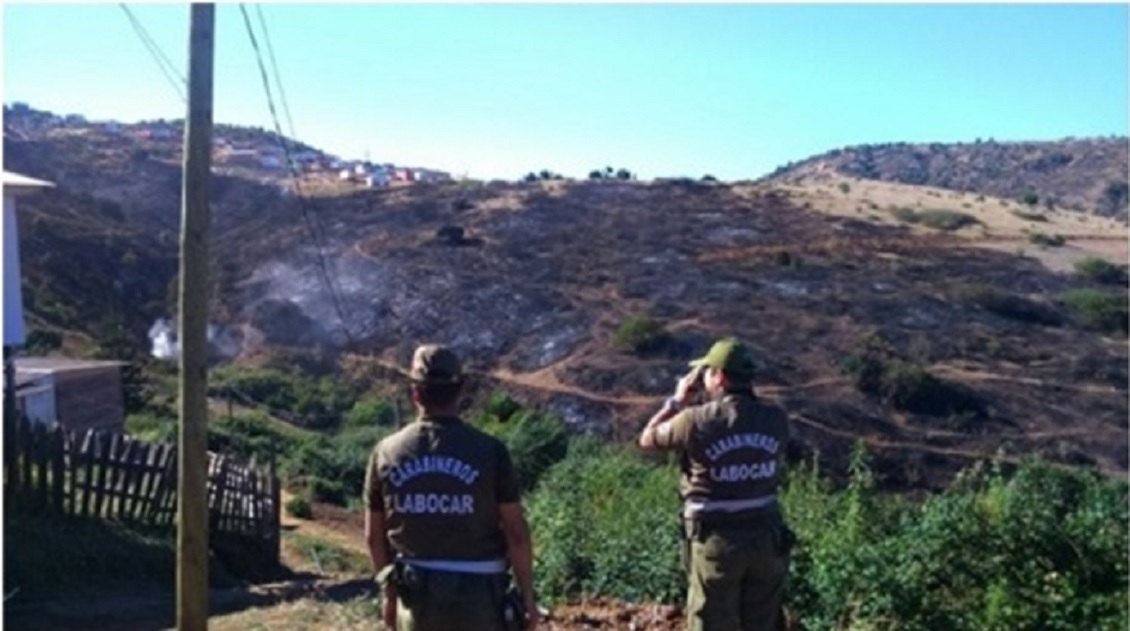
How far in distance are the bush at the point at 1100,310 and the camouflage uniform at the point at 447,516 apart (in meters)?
50.3

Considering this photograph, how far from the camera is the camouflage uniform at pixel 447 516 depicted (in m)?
4.18

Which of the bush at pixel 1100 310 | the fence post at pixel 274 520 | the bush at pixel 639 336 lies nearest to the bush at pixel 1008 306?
the bush at pixel 1100 310

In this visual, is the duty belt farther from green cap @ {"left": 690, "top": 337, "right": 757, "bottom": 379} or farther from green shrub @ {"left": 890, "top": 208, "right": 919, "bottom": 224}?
green shrub @ {"left": 890, "top": 208, "right": 919, "bottom": 224}

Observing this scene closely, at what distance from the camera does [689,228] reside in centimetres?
6281

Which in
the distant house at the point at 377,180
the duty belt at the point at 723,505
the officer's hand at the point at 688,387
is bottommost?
the duty belt at the point at 723,505

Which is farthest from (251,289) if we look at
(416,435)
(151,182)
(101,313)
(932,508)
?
(416,435)

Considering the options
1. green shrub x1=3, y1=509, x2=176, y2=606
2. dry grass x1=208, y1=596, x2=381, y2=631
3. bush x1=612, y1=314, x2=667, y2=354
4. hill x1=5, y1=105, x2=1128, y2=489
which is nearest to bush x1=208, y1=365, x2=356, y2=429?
hill x1=5, y1=105, x2=1128, y2=489

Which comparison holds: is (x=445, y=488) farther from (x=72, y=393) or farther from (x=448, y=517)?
(x=72, y=393)

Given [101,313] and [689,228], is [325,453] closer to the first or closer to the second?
[101,313]

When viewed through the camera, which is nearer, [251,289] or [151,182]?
[251,289]

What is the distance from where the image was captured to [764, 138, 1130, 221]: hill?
87.1 metres

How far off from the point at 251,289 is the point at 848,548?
47.2 metres

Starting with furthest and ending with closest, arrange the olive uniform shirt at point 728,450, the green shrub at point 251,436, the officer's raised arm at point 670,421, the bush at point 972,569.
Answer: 1. the green shrub at point 251,436
2. the bush at point 972,569
3. the officer's raised arm at point 670,421
4. the olive uniform shirt at point 728,450

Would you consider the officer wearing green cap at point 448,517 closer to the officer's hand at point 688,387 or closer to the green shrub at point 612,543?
the officer's hand at point 688,387
